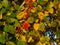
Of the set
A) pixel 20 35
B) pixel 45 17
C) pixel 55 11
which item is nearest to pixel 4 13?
pixel 20 35

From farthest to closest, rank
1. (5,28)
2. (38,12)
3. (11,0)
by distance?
(11,0) → (38,12) → (5,28)

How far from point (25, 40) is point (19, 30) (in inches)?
3.3

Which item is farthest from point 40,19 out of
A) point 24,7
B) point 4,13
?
point 4,13

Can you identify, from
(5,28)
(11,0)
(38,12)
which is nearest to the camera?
(5,28)

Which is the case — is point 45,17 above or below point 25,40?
above

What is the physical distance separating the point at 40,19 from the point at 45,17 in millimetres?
41

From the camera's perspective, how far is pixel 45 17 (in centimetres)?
169

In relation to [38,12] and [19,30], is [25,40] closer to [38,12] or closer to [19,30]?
[19,30]

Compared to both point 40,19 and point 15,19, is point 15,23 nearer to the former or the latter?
point 15,19

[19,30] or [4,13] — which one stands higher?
[4,13]

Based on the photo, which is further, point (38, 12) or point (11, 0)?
point (11, 0)

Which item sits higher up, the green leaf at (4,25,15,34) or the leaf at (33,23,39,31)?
the green leaf at (4,25,15,34)

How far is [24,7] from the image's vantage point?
1.72m

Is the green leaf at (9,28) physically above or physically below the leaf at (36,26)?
above
